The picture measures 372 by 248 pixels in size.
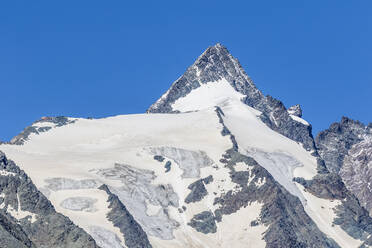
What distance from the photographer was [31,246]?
122m

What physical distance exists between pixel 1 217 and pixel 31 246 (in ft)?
15.7

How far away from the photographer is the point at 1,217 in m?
120

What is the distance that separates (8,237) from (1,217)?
5.91 m

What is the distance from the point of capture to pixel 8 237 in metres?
115

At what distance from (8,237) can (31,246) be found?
285 inches
